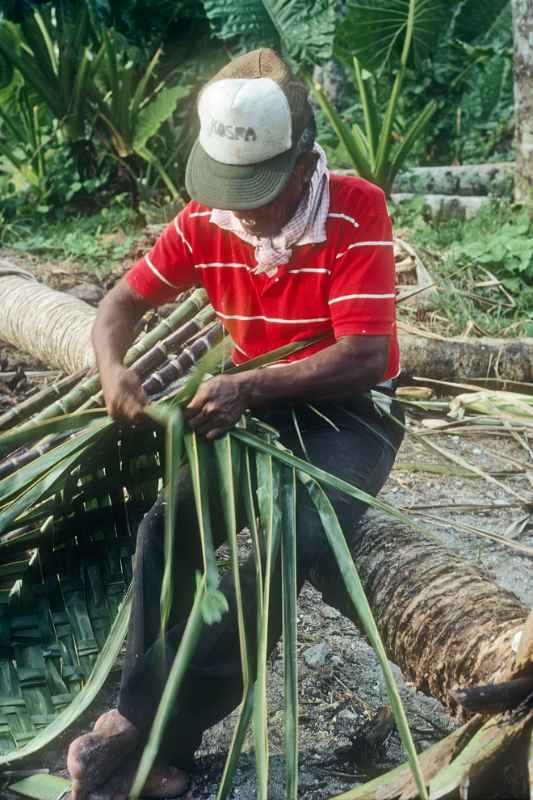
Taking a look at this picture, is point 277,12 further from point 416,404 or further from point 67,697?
point 67,697

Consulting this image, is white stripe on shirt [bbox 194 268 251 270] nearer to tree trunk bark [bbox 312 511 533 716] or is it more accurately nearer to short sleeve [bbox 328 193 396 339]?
short sleeve [bbox 328 193 396 339]

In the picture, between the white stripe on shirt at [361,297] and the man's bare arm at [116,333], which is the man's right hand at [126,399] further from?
the white stripe on shirt at [361,297]

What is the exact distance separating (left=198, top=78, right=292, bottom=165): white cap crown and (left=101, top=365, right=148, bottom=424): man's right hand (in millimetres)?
568

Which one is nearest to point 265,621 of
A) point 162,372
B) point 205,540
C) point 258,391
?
point 205,540

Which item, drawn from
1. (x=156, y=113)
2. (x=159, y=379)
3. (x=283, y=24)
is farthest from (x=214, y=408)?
(x=156, y=113)

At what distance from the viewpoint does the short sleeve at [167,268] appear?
2.49 m

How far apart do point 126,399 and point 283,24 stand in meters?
5.73

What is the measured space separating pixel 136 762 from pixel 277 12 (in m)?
6.37

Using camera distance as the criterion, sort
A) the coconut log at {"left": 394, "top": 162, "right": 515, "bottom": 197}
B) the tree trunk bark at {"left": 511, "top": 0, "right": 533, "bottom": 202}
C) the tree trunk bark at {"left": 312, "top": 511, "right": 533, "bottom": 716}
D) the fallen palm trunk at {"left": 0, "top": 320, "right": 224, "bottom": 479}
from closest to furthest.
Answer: the tree trunk bark at {"left": 312, "top": 511, "right": 533, "bottom": 716}
the fallen palm trunk at {"left": 0, "top": 320, "right": 224, "bottom": 479}
the tree trunk bark at {"left": 511, "top": 0, "right": 533, "bottom": 202}
the coconut log at {"left": 394, "top": 162, "right": 515, "bottom": 197}

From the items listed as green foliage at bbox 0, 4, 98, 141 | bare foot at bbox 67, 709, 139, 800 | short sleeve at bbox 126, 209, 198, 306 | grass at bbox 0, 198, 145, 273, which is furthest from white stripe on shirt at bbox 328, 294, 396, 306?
green foliage at bbox 0, 4, 98, 141

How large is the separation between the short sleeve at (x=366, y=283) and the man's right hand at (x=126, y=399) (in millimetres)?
493

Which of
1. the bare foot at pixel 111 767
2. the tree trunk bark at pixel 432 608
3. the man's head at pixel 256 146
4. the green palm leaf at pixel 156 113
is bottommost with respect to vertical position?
the bare foot at pixel 111 767

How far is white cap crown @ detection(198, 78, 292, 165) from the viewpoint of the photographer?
2150mm

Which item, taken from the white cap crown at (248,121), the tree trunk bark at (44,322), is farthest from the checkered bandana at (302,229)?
the tree trunk bark at (44,322)
